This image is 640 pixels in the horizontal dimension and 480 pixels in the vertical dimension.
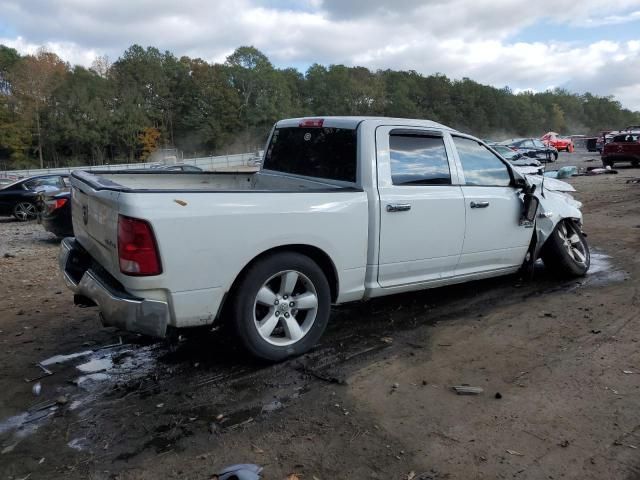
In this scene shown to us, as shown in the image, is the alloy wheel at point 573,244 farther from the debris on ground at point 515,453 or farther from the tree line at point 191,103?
the tree line at point 191,103

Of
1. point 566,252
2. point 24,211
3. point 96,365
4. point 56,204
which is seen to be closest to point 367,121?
point 96,365

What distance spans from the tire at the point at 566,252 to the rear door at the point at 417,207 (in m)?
1.70

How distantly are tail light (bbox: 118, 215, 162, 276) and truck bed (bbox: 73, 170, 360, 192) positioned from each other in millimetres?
1310

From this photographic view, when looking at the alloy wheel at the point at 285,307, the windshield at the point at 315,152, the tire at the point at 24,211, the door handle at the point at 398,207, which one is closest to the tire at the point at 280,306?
the alloy wheel at the point at 285,307

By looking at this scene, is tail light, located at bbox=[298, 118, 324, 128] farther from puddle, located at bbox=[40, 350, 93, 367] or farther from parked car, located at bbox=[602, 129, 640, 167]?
parked car, located at bbox=[602, 129, 640, 167]

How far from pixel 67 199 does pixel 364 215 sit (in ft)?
24.9

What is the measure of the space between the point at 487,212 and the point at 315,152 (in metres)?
1.75

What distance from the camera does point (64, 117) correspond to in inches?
2874

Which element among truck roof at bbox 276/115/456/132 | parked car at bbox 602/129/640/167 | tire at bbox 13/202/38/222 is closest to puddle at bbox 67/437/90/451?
truck roof at bbox 276/115/456/132

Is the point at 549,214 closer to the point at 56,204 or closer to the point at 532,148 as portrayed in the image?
the point at 56,204

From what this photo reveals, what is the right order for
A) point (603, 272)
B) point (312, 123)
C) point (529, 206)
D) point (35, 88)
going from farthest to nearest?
point (35, 88), point (603, 272), point (529, 206), point (312, 123)

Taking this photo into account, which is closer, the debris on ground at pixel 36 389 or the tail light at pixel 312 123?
the debris on ground at pixel 36 389

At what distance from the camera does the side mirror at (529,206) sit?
18.5 feet

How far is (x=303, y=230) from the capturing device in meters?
4.01
